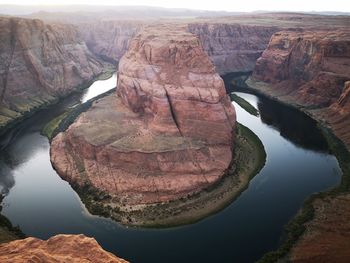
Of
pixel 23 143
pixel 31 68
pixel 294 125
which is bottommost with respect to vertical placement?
pixel 23 143

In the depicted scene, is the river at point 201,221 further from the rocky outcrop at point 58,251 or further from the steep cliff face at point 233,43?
the steep cliff face at point 233,43

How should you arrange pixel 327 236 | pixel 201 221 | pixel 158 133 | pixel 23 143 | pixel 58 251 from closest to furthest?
pixel 58 251 → pixel 327 236 → pixel 201 221 → pixel 158 133 → pixel 23 143

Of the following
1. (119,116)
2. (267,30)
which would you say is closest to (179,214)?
(119,116)

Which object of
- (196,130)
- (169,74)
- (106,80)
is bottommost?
(106,80)

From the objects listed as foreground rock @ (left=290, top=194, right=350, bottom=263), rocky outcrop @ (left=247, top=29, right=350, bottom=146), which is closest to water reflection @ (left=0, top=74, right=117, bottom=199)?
foreground rock @ (left=290, top=194, right=350, bottom=263)

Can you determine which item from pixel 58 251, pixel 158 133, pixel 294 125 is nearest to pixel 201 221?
pixel 158 133

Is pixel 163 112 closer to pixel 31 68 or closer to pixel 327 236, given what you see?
pixel 327 236

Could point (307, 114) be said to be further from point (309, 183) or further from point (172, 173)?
point (172, 173)
